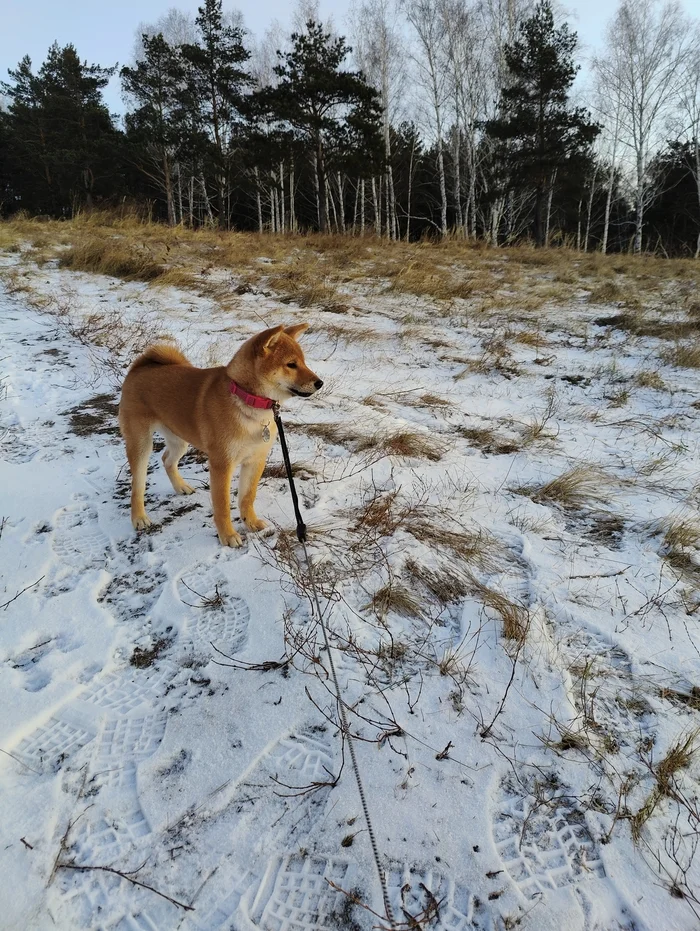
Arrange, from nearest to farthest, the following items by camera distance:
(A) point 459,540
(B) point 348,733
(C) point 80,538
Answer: (B) point 348,733
(A) point 459,540
(C) point 80,538

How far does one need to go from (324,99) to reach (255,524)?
802 inches

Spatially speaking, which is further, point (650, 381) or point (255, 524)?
point (650, 381)

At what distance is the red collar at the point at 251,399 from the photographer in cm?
259

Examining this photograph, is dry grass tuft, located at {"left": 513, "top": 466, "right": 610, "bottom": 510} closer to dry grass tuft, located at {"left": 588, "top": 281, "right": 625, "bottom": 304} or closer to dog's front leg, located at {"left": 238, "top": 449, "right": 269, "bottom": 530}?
dog's front leg, located at {"left": 238, "top": 449, "right": 269, "bottom": 530}

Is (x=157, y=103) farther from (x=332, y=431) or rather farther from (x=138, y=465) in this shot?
(x=138, y=465)

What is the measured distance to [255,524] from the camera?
291cm

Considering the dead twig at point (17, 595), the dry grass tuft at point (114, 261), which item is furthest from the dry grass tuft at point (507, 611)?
the dry grass tuft at point (114, 261)

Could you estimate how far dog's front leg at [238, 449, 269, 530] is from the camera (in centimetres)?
291

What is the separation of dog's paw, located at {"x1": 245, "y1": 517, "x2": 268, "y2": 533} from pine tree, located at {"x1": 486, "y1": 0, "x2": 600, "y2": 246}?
61.3 ft

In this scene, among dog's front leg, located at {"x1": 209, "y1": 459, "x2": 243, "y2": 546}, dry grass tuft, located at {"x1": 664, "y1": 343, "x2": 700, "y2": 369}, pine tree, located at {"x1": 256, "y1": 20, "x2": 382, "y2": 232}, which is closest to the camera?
dog's front leg, located at {"x1": 209, "y1": 459, "x2": 243, "y2": 546}

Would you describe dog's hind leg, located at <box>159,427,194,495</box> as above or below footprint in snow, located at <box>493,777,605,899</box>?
above

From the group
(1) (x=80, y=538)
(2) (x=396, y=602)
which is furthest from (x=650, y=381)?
(1) (x=80, y=538)

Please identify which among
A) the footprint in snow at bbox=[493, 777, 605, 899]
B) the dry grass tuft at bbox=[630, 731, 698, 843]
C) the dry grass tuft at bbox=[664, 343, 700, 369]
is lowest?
the footprint in snow at bbox=[493, 777, 605, 899]

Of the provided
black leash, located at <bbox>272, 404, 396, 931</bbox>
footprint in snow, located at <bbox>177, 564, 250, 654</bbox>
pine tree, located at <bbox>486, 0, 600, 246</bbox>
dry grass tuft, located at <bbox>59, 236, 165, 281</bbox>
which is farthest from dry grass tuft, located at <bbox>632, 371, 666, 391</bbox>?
pine tree, located at <bbox>486, 0, 600, 246</bbox>
